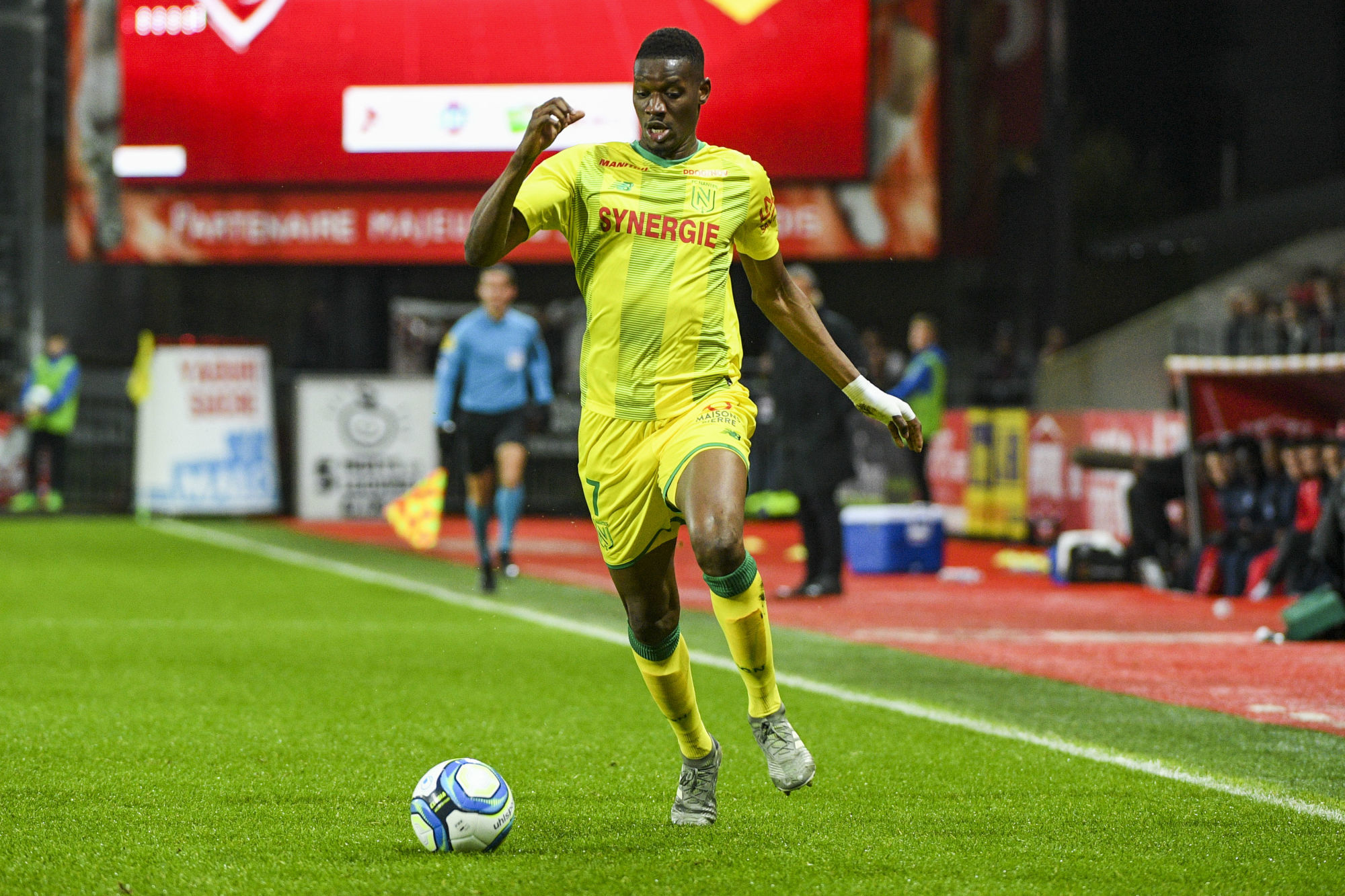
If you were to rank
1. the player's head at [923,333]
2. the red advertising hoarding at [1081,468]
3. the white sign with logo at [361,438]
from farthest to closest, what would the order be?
the white sign with logo at [361,438], the player's head at [923,333], the red advertising hoarding at [1081,468]

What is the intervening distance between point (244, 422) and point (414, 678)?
1224 centimetres

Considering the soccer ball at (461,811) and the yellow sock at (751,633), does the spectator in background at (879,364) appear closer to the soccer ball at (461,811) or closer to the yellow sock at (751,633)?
the yellow sock at (751,633)

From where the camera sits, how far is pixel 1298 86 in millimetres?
36719

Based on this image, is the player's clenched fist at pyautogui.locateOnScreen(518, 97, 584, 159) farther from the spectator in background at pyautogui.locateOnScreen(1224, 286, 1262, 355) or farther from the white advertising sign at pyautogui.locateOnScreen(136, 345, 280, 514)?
the spectator in background at pyautogui.locateOnScreen(1224, 286, 1262, 355)

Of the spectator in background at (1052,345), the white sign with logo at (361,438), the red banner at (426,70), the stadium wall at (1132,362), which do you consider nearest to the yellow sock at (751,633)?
the white sign with logo at (361,438)

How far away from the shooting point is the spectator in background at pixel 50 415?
20.6 meters

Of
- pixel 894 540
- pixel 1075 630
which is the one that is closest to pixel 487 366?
pixel 894 540

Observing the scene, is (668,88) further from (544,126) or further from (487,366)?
(487,366)

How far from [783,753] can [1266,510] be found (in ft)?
28.7

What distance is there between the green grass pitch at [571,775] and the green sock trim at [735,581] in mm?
639

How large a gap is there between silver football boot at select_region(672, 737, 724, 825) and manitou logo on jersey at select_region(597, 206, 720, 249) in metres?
1.39

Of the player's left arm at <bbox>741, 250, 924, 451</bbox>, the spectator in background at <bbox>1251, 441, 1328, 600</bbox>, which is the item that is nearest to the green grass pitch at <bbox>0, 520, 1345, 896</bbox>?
the player's left arm at <bbox>741, 250, 924, 451</bbox>

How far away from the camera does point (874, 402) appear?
5.49 m

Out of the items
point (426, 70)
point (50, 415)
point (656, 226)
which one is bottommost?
point (50, 415)
